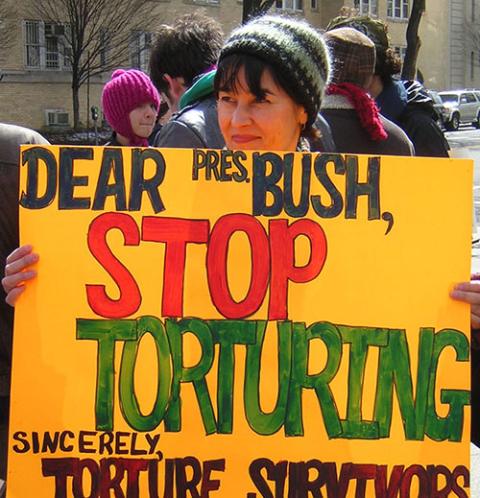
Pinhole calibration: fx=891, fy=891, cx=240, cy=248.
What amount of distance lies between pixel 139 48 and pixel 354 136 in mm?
26984

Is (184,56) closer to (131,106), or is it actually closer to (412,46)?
(131,106)

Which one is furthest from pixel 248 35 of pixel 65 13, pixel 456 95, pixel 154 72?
pixel 456 95

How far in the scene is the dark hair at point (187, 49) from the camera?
9.93ft

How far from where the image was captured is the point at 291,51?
1952 millimetres

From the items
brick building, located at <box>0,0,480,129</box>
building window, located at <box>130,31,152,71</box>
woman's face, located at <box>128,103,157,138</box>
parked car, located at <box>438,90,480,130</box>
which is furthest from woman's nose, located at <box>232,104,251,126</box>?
parked car, located at <box>438,90,480,130</box>

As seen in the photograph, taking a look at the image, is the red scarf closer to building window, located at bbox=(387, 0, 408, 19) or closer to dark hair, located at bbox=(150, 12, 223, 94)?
dark hair, located at bbox=(150, 12, 223, 94)

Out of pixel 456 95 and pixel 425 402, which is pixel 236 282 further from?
pixel 456 95

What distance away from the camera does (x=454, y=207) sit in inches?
69.0

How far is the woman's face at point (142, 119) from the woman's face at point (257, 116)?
2282mm

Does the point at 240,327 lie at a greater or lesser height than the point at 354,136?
lesser

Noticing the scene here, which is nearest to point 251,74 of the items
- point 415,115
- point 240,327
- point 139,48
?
point 240,327

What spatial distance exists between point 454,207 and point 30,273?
0.84 meters

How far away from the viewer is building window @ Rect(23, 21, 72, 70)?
90.1ft

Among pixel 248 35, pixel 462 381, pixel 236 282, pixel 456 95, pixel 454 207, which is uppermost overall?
pixel 456 95
